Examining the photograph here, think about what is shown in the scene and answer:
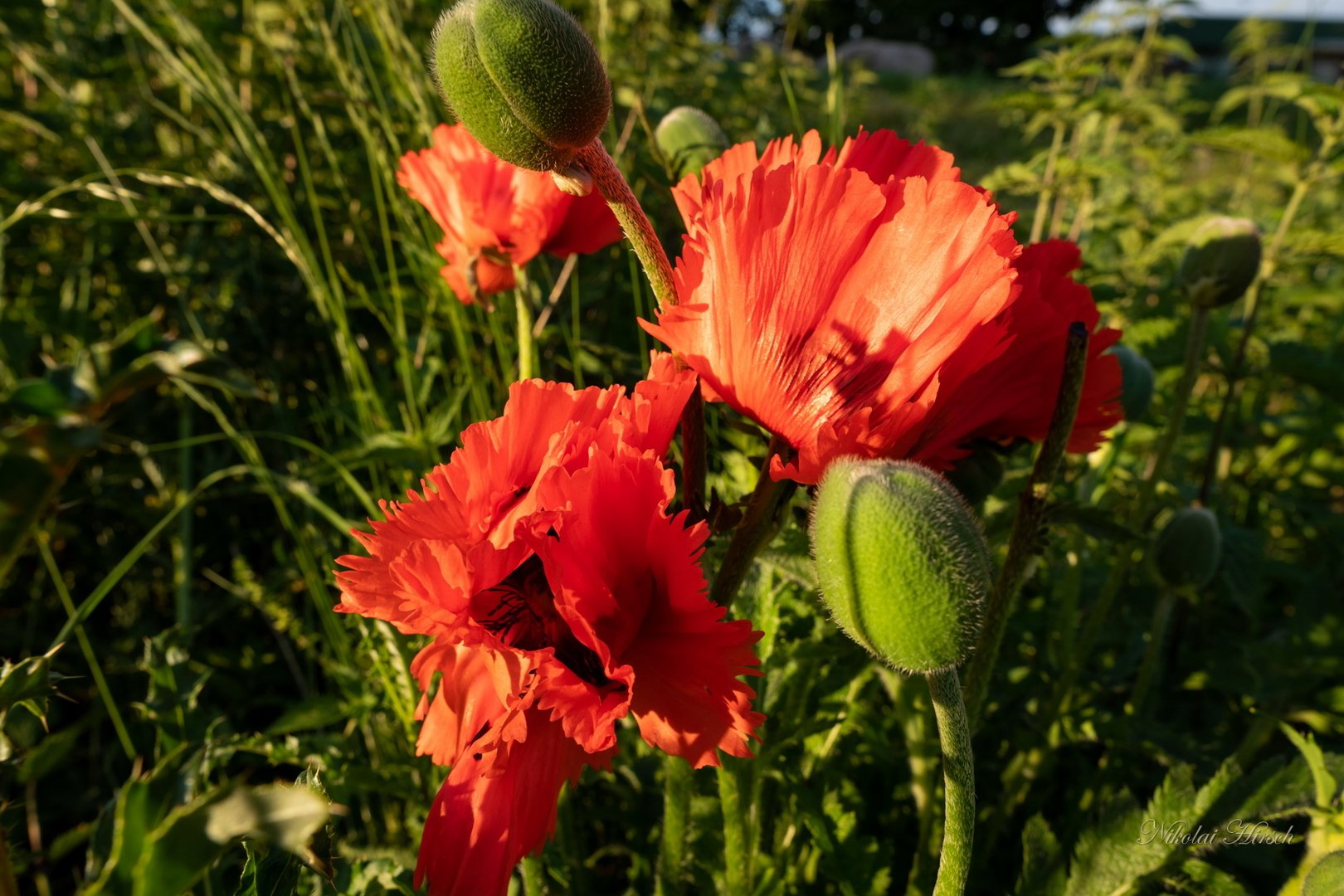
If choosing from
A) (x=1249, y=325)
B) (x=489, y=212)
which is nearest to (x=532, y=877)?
(x=489, y=212)

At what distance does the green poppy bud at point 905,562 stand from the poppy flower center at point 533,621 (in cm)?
16

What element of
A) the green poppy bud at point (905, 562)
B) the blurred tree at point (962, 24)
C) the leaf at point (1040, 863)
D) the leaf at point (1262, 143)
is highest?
the green poppy bud at point (905, 562)

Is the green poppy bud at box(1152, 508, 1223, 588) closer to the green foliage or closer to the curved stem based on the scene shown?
the green foliage

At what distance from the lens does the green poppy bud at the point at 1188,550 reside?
3.27 ft

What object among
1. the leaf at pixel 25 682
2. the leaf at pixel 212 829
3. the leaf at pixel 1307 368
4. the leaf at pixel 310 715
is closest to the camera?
the leaf at pixel 212 829

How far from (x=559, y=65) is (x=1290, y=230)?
135 centimetres

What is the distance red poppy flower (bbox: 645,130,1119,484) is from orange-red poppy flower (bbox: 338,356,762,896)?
0.05 meters

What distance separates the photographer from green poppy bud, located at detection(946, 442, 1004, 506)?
67 centimetres

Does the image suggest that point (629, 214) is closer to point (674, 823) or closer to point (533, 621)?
point (533, 621)

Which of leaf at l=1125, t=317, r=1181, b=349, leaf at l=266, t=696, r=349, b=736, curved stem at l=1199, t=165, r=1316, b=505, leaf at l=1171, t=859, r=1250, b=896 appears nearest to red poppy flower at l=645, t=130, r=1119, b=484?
leaf at l=1171, t=859, r=1250, b=896

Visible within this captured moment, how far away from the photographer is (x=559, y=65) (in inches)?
20.2

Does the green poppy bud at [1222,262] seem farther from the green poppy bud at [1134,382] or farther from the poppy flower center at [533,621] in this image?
the poppy flower center at [533,621]

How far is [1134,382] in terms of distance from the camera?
1025 mm

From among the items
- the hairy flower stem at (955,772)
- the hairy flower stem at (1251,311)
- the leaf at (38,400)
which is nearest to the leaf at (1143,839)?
the hairy flower stem at (955,772)
